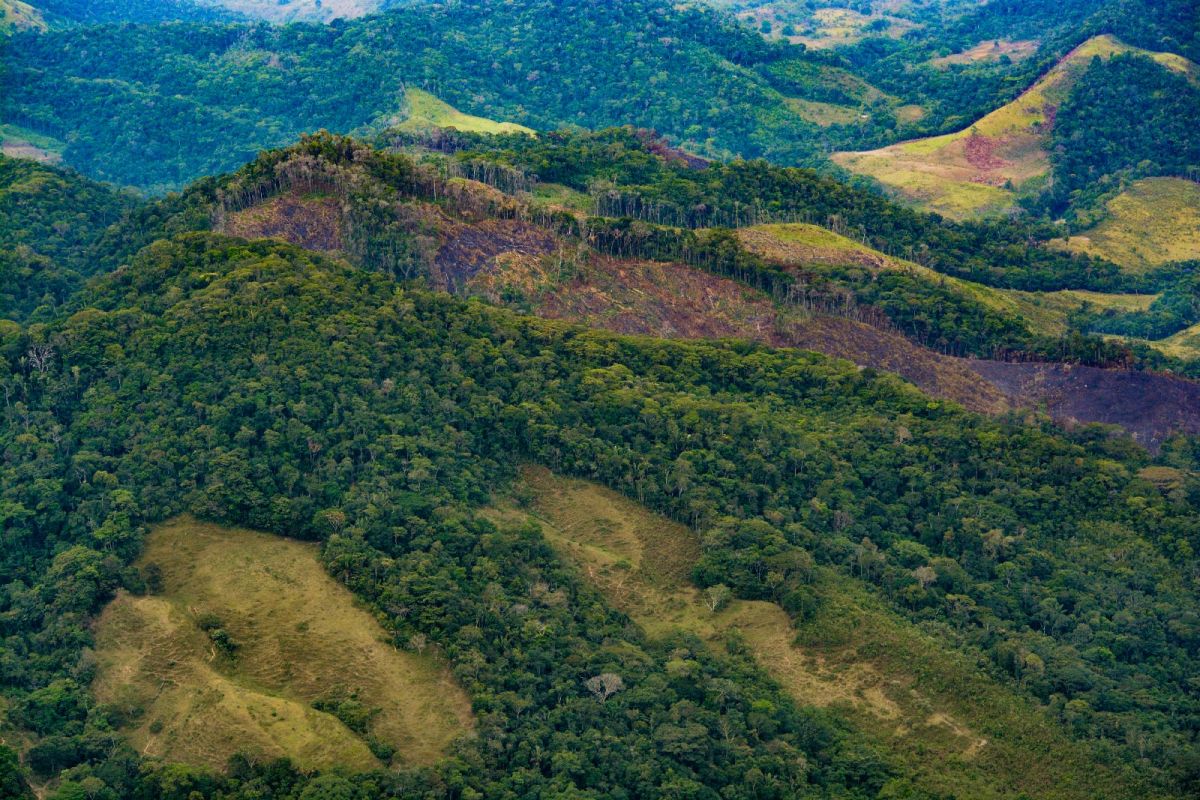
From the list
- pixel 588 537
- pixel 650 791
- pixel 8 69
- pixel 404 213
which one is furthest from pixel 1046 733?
pixel 8 69

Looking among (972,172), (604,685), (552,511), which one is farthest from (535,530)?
(972,172)

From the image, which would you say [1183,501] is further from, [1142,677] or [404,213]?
[404,213]

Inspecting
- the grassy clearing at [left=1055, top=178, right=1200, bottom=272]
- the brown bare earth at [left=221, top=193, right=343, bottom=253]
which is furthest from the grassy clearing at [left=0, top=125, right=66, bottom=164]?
the grassy clearing at [left=1055, top=178, right=1200, bottom=272]

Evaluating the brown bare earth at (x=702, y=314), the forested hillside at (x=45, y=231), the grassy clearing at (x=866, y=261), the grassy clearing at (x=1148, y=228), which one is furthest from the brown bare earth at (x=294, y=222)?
the grassy clearing at (x=1148, y=228)

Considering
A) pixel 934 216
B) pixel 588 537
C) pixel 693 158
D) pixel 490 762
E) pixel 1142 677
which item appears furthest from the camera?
pixel 693 158

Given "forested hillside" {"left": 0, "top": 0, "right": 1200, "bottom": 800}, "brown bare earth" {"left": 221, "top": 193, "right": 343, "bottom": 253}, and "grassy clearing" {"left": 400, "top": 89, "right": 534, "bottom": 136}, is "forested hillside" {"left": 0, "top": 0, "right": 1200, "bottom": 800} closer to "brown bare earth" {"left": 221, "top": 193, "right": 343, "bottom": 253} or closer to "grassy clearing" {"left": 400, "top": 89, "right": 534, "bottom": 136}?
"brown bare earth" {"left": 221, "top": 193, "right": 343, "bottom": 253}

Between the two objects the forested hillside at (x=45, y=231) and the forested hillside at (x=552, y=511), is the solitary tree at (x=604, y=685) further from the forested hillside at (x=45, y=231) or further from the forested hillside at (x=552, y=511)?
the forested hillside at (x=45, y=231)

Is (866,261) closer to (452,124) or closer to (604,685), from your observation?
(604,685)
